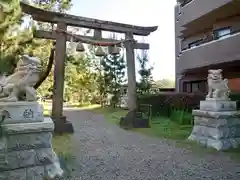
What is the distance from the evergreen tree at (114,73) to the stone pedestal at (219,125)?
11895mm

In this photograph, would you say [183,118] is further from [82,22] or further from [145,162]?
[145,162]

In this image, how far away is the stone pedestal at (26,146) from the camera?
3.83 meters

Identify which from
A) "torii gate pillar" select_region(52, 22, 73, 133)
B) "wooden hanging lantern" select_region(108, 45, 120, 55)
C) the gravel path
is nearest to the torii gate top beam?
"torii gate pillar" select_region(52, 22, 73, 133)

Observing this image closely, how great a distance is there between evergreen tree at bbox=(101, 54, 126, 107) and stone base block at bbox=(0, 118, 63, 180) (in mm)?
14313

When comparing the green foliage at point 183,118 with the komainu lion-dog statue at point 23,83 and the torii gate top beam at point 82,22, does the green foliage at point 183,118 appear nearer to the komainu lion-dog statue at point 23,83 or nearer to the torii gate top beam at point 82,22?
the torii gate top beam at point 82,22

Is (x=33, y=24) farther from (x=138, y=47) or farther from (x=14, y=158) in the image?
(x=14, y=158)

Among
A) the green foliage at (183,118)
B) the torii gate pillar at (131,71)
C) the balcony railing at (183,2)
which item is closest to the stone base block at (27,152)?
the torii gate pillar at (131,71)

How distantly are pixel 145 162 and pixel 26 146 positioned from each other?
238 centimetres

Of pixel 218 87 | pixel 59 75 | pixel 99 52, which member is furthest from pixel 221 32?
pixel 59 75

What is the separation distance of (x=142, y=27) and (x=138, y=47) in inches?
30.3

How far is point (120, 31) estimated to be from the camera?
9.46m

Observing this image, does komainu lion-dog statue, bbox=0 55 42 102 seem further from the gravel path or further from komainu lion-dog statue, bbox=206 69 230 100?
komainu lion-dog statue, bbox=206 69 230 100

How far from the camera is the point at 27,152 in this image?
395 centimetres

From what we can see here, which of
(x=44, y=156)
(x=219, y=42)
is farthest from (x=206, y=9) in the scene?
(x=44, y=156)
